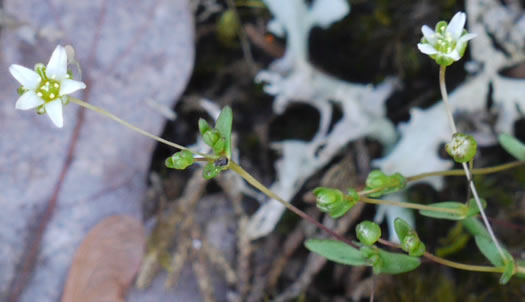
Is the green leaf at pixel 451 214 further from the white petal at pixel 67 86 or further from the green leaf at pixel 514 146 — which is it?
the white petal at pixel 67 86

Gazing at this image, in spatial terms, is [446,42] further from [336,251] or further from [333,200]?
[336,251]

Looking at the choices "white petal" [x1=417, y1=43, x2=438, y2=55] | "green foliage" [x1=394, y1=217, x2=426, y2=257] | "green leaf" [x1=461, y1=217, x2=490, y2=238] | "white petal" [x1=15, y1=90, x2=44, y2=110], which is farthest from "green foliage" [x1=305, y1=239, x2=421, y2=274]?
"white petal" [x1=15, y1=90, x2=44, y2=110]

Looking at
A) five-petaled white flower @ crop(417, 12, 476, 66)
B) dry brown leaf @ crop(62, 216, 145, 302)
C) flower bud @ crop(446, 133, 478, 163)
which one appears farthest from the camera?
dry brown leaf @ crop(62, 216, 145, 302)

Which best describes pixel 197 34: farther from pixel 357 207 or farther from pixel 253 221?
pixel 357 207

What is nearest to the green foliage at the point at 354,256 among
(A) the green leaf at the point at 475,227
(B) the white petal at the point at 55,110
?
(A) the green leaf at the point at 475,227

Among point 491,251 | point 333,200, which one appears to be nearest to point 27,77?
point 333,200

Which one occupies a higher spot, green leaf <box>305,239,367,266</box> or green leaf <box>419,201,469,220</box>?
green leaf <box>305,239,367,266</box>

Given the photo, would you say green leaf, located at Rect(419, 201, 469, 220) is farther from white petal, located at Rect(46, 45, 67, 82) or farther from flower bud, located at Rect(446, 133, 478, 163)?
white petal, located at Rect(46, 45, 67, 82)
